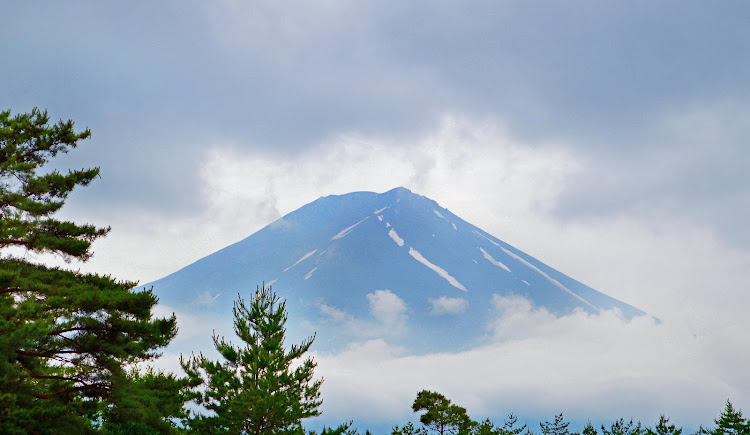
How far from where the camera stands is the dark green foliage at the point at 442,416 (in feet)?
104

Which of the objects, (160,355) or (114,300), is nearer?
(114,300)

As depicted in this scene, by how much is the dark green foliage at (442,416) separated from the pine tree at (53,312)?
17557 mm

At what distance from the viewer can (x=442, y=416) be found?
1246 inches

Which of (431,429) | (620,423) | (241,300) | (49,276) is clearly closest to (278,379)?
(241,300)

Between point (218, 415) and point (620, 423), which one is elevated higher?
point (620, 423)

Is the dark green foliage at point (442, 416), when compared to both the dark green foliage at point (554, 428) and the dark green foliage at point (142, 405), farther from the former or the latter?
the dark green foliage at point (142, 405)

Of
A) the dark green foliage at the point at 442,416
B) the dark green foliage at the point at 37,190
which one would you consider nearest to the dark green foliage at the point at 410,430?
the dark green foliage at the point at 442,416

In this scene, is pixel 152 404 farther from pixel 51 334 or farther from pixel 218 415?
pixel 218 415

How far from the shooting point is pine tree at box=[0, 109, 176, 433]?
49.9ft

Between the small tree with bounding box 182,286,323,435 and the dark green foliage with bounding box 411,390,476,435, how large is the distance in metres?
10.1

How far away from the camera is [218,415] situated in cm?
2258

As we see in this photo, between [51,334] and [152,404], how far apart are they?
3357 mm

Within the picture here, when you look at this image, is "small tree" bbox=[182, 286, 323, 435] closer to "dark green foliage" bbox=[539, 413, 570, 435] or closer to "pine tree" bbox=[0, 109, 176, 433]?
"pine tree" bbox=[0, 109, 176, 433]

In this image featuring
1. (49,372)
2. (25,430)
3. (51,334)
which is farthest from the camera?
(49,372)
